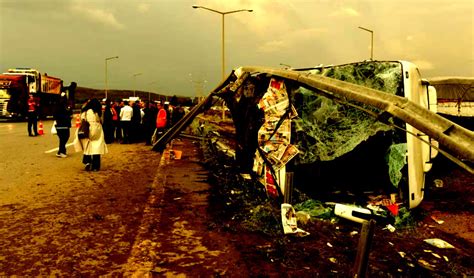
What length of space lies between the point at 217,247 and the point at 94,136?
5554mm

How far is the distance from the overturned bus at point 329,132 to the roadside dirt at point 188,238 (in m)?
0.71

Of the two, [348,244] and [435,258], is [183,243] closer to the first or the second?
[348,244]

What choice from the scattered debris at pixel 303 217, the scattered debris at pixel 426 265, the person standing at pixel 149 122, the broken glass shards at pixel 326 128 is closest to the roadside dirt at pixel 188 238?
the scattered debris at pixel 426 265

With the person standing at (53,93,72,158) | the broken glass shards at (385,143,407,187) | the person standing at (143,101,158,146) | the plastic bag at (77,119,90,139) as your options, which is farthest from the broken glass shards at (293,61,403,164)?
the person standing at (143,101,158,146)

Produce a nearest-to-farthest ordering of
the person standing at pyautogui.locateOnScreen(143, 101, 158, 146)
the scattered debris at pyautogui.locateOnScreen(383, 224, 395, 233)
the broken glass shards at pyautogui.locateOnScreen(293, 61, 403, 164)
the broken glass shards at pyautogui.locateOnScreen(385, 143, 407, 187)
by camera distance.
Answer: the scattered debris at pyautogui.locateOnScreen(383, 224, 395, 233), the broken glass shards at pyautogui.locateOnScreen(385, 143, 407, 187), the broken glass shards at pyautogui.locateOnScreen(293, 61, 403, 164), the person standing at pyautogui.locateOnScreen(143, 101, 158, 146)

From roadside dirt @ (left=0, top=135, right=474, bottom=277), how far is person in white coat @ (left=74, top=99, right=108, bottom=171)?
1611 millimetres

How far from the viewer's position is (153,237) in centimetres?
446

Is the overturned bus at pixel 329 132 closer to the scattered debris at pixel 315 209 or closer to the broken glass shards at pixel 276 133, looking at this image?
the broken glass shards at pixel 276 133

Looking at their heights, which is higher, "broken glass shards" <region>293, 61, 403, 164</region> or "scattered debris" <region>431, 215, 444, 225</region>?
"broken glass shards" <region>293, 61, 403, 164</region>

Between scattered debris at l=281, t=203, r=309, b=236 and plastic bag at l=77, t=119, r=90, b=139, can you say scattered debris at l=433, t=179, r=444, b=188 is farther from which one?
plastic bag at l=77, t=119, r=90, b=139

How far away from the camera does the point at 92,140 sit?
8.72 meters

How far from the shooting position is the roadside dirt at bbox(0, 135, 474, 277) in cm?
370

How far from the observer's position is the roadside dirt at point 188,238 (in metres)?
3.70

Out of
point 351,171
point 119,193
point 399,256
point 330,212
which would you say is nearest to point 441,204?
point 351,171
